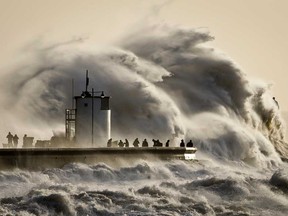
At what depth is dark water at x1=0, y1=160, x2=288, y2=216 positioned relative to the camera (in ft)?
119

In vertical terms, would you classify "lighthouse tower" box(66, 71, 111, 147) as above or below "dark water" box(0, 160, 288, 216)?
above

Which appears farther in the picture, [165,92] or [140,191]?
[165,92]

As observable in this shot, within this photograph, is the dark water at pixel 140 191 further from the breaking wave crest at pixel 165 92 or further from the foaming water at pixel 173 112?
the breaking wave crest at pixel 165 92

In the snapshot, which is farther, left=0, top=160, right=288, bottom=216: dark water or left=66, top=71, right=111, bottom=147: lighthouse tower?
left=66, top=71, right=111, bottom=147: lighthouse tower

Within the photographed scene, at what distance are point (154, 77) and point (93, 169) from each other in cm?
1801

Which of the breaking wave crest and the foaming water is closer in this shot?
the foaming water

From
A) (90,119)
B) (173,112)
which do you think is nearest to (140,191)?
(90,119)

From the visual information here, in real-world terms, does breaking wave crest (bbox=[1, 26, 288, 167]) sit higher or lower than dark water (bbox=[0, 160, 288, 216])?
higher

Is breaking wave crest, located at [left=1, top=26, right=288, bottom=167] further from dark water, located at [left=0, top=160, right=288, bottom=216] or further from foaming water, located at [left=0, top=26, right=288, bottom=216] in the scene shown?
dark water, located at [left=0, top=160, right=288, bottom=216]

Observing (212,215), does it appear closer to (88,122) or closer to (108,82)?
(88,122)

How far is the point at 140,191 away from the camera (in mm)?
40156

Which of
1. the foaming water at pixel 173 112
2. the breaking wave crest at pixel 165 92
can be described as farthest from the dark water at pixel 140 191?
the breaking wave crest at pixel 165 92

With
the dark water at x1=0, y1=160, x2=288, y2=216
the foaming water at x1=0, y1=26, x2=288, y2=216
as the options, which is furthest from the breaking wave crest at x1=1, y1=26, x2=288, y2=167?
the dark water at x1=0, y1=160, x2=288, y2=216

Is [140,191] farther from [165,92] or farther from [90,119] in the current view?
[165,92]
